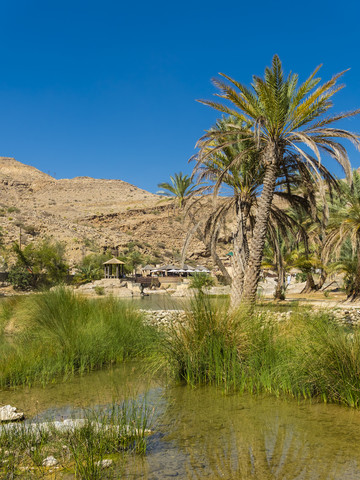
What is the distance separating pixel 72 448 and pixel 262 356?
2.78 meters

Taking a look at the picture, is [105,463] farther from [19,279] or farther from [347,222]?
[19,279]

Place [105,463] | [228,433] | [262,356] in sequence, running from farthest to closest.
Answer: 1. [262,356]
2. [228,433]
3. [105,463]

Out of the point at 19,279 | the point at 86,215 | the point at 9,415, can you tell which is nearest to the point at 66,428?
the point at 9,415

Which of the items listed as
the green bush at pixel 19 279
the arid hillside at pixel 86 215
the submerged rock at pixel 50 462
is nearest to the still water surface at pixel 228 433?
the submerged rock at pixel 50 462

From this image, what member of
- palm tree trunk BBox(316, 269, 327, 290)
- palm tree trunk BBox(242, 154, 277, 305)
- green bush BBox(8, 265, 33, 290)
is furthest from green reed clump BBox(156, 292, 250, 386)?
green bush BBox(8, 265, 33, 290)

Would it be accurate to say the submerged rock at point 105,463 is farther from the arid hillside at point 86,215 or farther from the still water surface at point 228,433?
the arid hillside at point 86,215

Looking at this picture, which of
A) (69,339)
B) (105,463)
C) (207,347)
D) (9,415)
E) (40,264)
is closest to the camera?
(105,463)

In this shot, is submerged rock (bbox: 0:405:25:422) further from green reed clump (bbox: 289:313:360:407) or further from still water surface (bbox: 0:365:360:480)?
green reed clump (bbox: 289:313:360:407)

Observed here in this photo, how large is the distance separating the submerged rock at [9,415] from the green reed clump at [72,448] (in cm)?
58

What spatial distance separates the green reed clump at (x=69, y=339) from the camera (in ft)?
18.5

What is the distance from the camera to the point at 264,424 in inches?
154

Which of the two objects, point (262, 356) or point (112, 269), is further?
point (112, 269)

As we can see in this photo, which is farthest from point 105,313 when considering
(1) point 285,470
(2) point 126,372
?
(1) point 285,470

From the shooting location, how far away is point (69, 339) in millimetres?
6281
